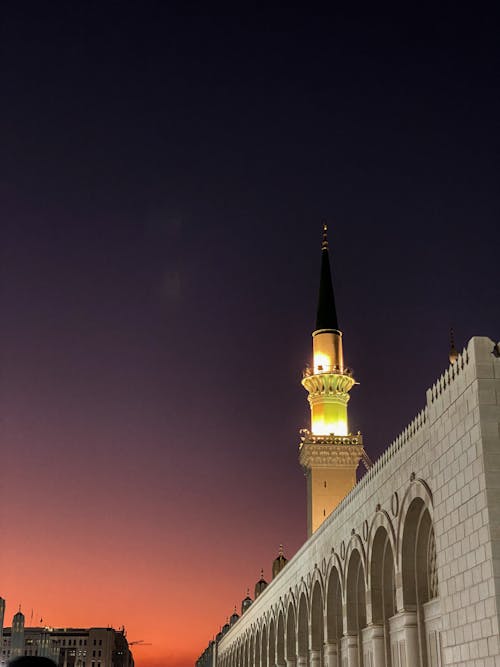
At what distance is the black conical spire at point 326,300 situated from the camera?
60688mm

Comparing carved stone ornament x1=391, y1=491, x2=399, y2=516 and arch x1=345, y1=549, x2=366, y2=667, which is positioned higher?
carved stone ornament x1=391, y1=491, x2=399, y2=516

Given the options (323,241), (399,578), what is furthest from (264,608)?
(399,578)

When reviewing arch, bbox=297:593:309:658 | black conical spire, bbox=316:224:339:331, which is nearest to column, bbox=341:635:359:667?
arch, bbox=297:593:309:658

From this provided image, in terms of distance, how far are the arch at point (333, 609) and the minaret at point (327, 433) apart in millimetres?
21648

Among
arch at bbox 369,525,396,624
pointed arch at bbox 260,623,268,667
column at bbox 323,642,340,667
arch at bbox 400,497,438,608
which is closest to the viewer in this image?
arch at bbox 400,497,438,608

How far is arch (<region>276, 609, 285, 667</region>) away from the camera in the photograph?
45.8 meters

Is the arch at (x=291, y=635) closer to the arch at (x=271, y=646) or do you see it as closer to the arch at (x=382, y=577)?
the arch at (x=271, y=646)

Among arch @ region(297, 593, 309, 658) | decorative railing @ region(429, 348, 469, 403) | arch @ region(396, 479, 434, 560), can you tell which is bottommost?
arch @ region(297, 593, 309, 658)

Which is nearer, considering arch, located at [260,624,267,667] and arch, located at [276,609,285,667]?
arch, located at [276,609,285,667]

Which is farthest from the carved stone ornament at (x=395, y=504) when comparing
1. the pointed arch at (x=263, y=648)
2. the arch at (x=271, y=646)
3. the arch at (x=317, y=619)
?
the pointed arch at (x=263, y=648)

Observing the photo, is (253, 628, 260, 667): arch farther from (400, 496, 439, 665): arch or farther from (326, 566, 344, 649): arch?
(400, 496, 439, 665): arch

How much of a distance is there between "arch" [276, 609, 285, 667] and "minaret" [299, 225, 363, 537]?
8754 mm

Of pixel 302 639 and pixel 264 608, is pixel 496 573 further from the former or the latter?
pixel 264 608

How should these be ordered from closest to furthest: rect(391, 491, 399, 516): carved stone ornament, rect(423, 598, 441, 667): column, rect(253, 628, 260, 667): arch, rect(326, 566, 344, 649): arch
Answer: rect(423, 598, 441, 667): column, rect(391, 491, 399, 516): carved stone ornament, rect(326, 566, 344, 649): arch, rect(253, 628, 260, 667): arch
